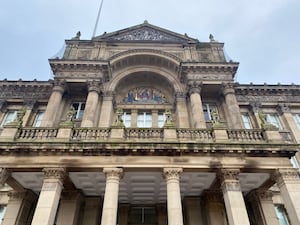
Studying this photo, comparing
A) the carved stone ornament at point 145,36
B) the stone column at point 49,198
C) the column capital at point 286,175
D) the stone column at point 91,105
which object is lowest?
the stone column at point 49,198

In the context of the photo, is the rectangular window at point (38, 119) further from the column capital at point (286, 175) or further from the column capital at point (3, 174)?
the column capital at point (286, 175)

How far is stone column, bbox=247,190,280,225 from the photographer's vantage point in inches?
510

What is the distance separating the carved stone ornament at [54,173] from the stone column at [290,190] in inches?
437

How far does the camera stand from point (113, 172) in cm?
1075

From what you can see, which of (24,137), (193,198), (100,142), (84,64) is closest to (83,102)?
(84,64)

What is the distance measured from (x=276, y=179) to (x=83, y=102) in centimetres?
1538

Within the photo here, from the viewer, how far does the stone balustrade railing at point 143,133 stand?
40.0ft

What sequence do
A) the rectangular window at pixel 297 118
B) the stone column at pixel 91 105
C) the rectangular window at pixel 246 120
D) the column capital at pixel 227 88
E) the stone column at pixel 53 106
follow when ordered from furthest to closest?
1. the rectangular window at pixel 297 118
2. the rectangular window at pixel 246 120
3. the column capital at pixel 227 88
4. the stone column at pixel 53 106
5. the stone column at pixel 91 105

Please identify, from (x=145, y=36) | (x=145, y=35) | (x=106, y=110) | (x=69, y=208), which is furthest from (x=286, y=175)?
(x=145, y=35)

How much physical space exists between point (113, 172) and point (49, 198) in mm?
3127

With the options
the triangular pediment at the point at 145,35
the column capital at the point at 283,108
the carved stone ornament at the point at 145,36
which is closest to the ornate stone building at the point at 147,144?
the column capital at the point at 283,108

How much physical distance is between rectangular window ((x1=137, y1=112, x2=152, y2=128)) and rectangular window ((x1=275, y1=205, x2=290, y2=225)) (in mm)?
10945

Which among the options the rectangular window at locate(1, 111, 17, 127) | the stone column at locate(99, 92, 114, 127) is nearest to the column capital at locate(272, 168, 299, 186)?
the stone column at locate(99, 92, 114, 127)

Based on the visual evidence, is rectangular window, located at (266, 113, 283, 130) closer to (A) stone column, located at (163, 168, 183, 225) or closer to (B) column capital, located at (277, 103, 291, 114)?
(B) column capital, located at (277, 103, 291, 114)
